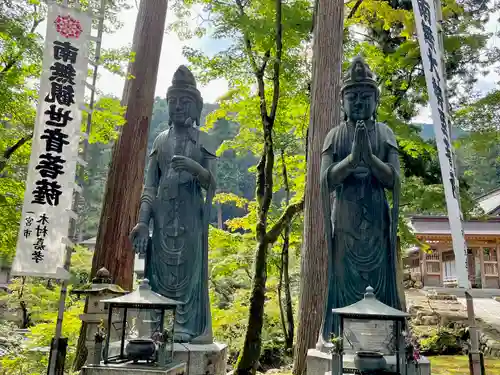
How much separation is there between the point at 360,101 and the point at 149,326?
10.1 ft

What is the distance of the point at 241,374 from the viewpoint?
7844 millimetres

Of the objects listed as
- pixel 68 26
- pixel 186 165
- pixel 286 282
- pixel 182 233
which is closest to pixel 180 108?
pixel 186 165

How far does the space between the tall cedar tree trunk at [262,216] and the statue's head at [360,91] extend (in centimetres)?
470

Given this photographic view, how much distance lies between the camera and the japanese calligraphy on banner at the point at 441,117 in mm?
4562

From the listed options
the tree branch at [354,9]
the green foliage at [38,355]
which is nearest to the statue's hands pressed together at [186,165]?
the green foliage at [38,355]

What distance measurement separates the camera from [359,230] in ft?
13.8

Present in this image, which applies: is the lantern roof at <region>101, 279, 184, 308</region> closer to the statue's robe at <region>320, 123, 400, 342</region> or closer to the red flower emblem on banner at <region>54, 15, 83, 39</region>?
the statue's robe at <region>320, 123, 400, 342</region>

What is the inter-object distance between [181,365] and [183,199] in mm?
1754

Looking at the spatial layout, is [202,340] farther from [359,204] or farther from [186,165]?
[359,204]

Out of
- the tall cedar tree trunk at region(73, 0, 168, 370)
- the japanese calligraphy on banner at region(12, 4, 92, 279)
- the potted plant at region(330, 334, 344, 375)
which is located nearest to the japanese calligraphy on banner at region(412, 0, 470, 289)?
the potted plant at region(330, 334, 344, 375)

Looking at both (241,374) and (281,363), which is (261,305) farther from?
(281,363)

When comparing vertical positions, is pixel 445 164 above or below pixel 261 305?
above

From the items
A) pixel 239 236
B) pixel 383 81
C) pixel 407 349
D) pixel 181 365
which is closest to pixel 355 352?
pixel 407 349

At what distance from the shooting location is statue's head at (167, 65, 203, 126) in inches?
194
